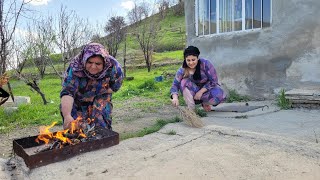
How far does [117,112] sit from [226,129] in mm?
3449

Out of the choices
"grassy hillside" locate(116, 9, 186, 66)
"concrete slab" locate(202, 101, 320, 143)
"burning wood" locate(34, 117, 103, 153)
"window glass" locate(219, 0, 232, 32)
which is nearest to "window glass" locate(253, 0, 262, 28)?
"window glass" locate(219, 0, 232, 32)

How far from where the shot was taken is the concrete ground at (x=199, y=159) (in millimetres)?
2492

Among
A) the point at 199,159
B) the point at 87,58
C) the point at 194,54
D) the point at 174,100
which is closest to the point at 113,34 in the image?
the point at 194,54

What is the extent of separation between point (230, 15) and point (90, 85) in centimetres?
443

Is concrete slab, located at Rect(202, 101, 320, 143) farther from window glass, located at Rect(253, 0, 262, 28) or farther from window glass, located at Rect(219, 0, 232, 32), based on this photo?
window glass, located at Rect(219, 0, 232, 32)

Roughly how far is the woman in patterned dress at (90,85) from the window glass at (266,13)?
381 cm

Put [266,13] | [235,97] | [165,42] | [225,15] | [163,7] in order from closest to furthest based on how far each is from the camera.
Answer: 1. [266,13]
2. [235,97]
3. [225,15]
4. [165,42]
5. [163,7]

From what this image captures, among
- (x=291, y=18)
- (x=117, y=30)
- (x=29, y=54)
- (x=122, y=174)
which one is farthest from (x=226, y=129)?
(x=117, y=30)

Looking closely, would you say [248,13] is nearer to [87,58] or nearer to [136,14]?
[87,58]

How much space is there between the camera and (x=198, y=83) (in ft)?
17.6

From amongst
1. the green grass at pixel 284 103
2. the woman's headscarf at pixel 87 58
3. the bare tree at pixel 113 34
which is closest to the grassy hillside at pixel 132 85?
the bare tree at pixel 113 34

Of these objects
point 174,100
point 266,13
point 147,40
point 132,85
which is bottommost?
point 132,85

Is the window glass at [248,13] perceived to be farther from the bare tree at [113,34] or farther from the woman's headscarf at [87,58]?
the bare tree at [113,34]

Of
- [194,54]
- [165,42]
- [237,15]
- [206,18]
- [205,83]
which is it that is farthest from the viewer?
[165,42]
